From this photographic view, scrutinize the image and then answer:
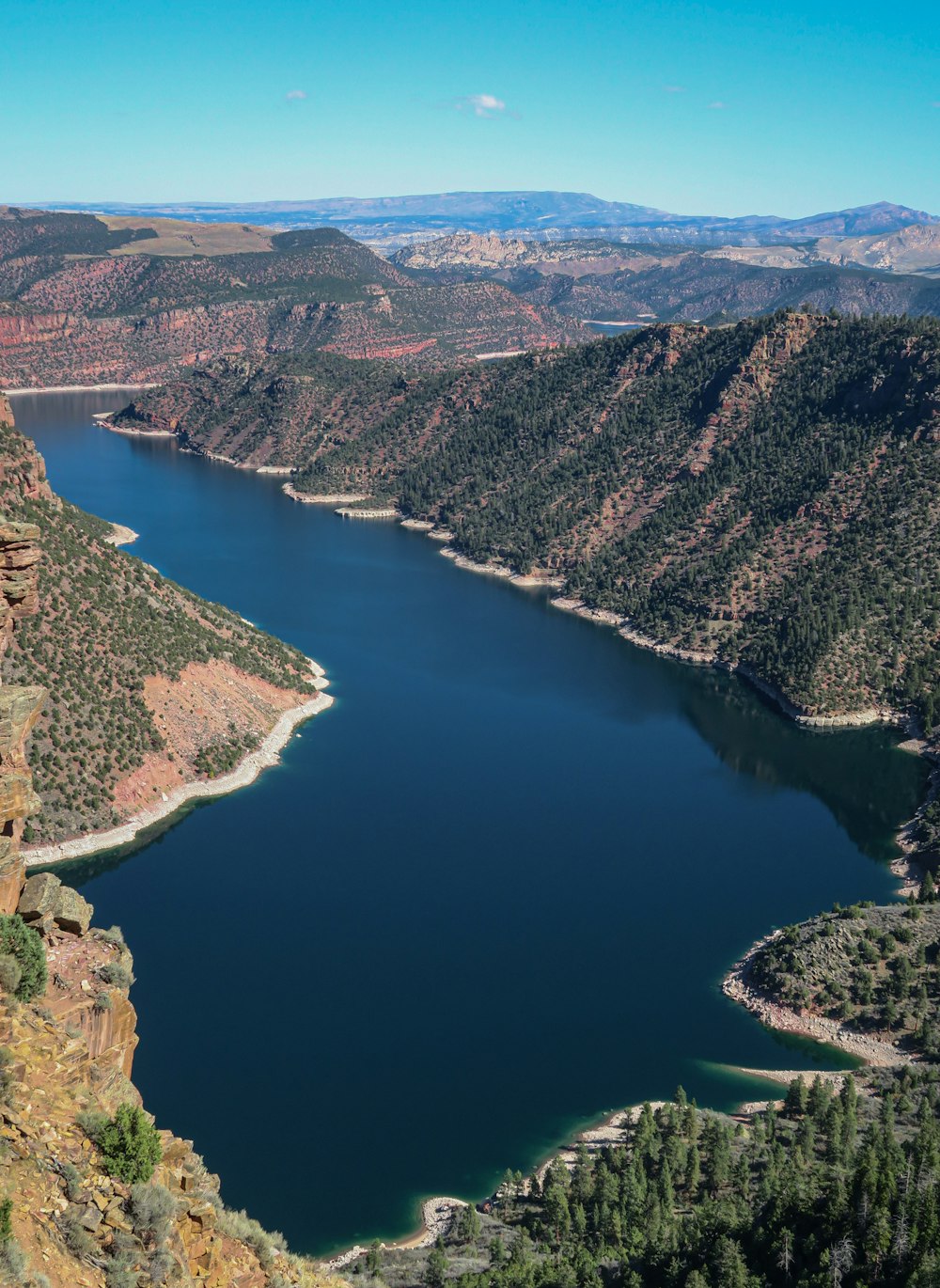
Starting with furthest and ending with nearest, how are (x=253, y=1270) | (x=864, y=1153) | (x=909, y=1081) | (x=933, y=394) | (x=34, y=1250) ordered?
(x=933, y=394) < (x=909, y=1081) < (x=864, y=1153) < (x=253, y=1270) < (x=34, y=1250)

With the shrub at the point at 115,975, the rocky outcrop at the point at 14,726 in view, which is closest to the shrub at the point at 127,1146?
the shrub at the point at 115,975

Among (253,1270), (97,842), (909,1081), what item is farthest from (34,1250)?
(97,842)

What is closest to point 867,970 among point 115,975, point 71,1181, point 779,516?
point 115,975

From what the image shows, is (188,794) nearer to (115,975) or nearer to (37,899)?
(37,899)

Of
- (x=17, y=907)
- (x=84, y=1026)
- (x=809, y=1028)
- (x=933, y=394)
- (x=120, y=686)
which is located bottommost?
(x=809, y=1028)

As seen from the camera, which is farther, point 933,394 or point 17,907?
point 933,394

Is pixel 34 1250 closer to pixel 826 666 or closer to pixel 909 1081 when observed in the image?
pixel 909 1081

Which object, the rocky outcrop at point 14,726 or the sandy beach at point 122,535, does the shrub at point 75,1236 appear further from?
the sandy beach at point 122,535
